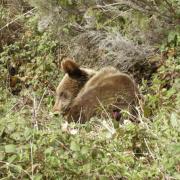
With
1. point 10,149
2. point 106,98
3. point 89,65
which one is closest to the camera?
point 10,149

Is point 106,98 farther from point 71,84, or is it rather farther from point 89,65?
point 89,65

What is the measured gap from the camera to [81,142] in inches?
174

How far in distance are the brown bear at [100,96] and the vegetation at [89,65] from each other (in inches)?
9.8

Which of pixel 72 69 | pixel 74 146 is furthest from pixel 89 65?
pixel 74 146

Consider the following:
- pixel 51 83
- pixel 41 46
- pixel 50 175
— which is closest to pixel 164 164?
pixel 50 175

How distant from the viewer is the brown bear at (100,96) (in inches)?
266

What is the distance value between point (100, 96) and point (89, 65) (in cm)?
326

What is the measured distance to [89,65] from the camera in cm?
1014

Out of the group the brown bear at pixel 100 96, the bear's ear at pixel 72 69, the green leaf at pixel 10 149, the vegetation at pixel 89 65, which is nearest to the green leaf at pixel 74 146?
the vegetation at pixel 89 65

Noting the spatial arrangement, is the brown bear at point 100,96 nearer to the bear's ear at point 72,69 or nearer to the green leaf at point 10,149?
the bear's ear at point 72,69

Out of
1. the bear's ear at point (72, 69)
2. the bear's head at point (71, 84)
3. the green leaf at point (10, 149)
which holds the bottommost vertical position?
the bear's head at point (71, 84)

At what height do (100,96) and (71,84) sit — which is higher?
(100,96)

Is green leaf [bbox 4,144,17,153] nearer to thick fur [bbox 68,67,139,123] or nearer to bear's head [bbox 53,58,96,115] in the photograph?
thick fur [bbox 68,67,139,123]

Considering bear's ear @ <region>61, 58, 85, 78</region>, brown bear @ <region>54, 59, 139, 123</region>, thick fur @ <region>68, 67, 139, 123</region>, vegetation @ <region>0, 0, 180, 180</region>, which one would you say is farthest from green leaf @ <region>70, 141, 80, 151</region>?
bear's ear @ <region>61, 58, 85, 78</region>
